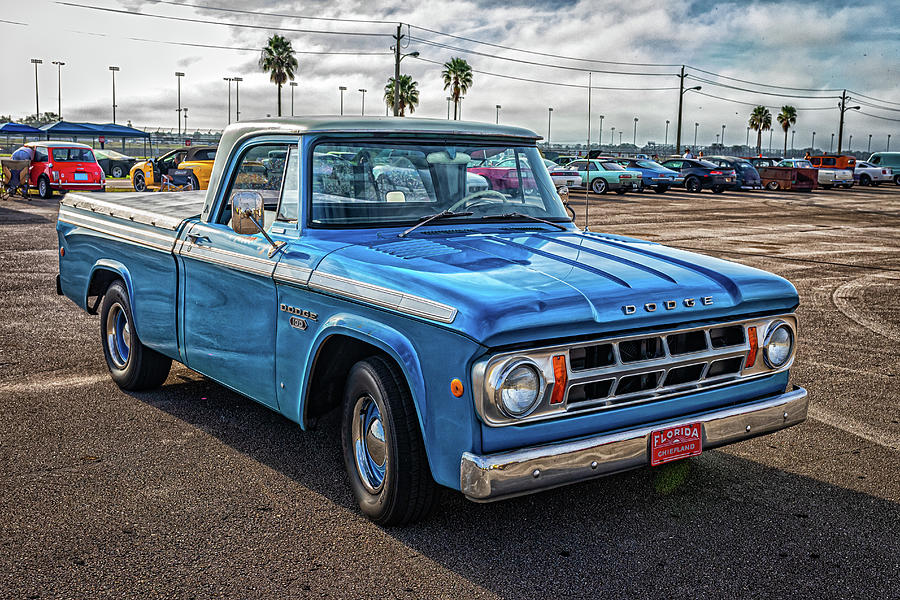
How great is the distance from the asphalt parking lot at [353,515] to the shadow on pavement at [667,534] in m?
0.01

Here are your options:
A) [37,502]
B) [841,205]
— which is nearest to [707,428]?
[37,502]

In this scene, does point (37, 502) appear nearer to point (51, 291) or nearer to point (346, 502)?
point (346, 502)

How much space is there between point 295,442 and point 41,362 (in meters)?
2.91

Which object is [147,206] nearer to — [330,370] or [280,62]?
[330,370]

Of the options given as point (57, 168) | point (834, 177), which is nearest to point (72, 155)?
point (57, 168)

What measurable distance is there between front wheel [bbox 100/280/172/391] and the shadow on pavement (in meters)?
1.34

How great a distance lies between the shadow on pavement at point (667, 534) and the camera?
11.5 ft

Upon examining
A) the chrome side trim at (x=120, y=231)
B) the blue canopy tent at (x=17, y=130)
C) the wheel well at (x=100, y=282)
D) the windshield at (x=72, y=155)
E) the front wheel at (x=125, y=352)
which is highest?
the blue canopy tent at (x=17, y=130)

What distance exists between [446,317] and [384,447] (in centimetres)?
84

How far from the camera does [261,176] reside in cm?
508

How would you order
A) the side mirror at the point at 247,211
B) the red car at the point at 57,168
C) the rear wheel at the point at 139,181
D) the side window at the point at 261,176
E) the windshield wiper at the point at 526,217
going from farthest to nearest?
the rear wheel at the point at 139,181 < the red car at the point at 57,168 < the windshield wiper at the point at 526,217 < the side window at the point at 261,176 < the side mirror at the point at 247,211

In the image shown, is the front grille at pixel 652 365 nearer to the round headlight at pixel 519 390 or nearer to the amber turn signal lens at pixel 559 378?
the amber turn signal lens at pixel 559 378

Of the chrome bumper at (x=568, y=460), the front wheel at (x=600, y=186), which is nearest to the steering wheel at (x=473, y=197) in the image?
the chrome bumper at (x=568, y=460)

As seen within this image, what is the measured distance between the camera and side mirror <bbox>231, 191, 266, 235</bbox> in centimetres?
439
